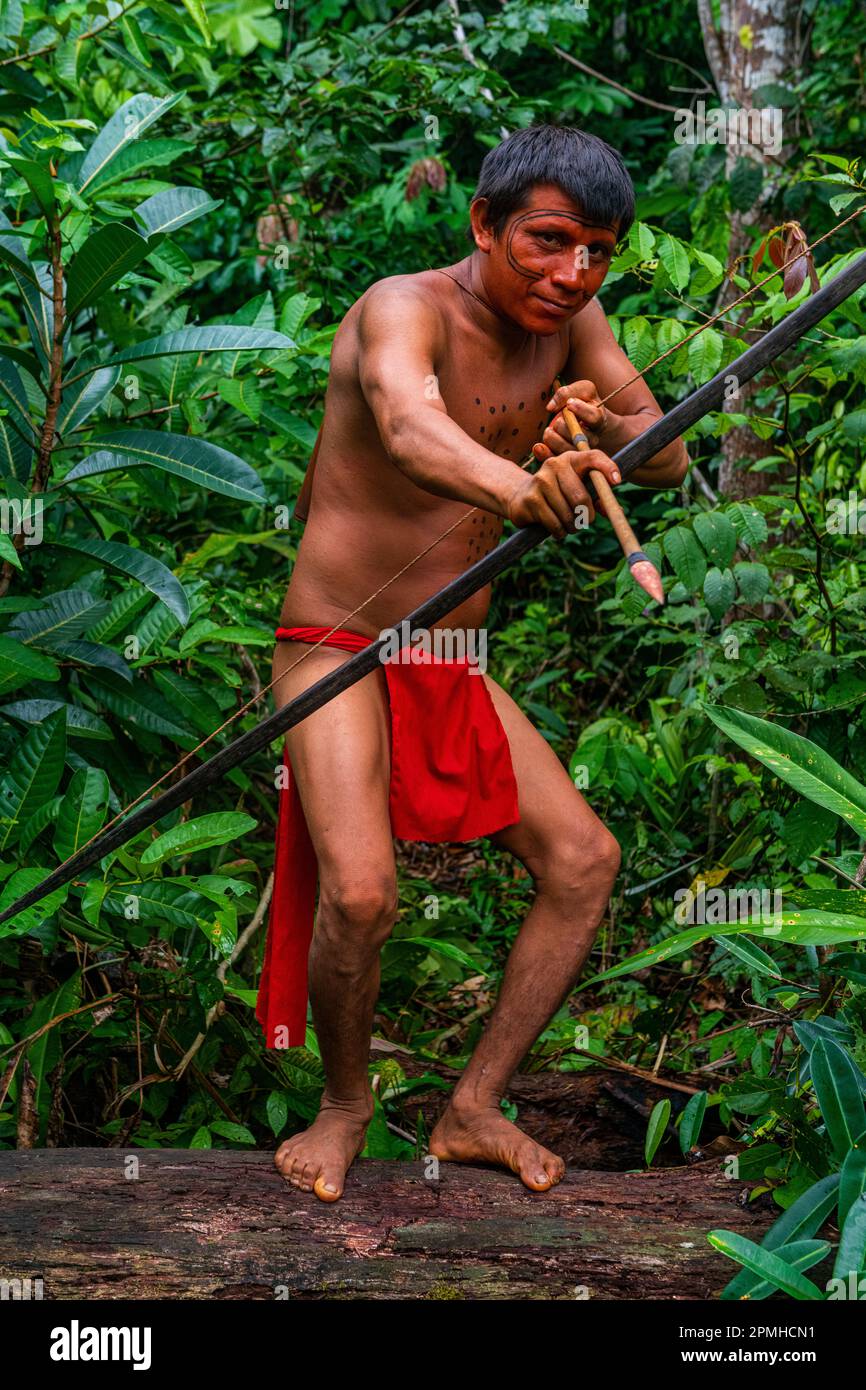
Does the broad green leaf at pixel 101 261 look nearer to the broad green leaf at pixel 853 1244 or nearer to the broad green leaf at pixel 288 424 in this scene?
the broad green leaf at pixel 288 424

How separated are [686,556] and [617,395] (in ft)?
1.88

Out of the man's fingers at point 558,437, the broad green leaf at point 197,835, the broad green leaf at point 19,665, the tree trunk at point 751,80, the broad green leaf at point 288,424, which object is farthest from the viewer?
the tree trunk at point 751,80

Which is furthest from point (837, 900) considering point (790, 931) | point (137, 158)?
point (137, 158)

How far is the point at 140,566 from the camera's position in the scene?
304 centimetres

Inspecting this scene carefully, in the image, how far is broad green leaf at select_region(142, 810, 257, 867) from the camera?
2.67 m

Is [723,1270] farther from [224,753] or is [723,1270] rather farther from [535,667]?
[535,667]

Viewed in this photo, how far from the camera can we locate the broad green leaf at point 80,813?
2.68m

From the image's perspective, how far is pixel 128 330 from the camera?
3236 mm

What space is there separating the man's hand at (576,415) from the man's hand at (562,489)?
0.36ft

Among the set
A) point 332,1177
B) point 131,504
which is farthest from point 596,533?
point 332,1177

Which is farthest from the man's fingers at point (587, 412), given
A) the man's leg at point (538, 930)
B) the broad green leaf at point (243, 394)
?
the broad green leaf at point (243, 394)

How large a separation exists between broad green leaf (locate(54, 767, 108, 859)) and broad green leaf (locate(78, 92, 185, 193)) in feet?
4.36

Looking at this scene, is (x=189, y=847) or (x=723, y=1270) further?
(x=189, y=847)

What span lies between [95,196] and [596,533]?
3.24 metres
